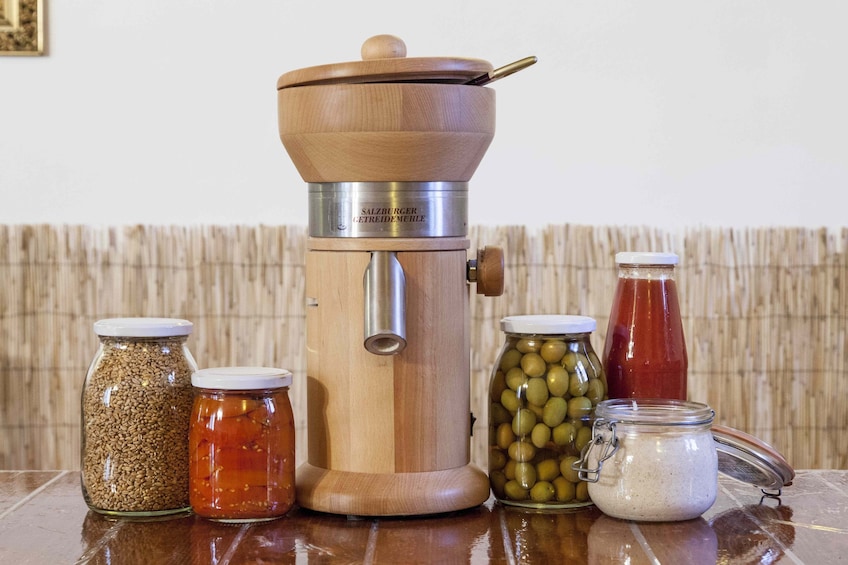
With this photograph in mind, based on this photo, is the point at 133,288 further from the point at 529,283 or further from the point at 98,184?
the point at 529,283

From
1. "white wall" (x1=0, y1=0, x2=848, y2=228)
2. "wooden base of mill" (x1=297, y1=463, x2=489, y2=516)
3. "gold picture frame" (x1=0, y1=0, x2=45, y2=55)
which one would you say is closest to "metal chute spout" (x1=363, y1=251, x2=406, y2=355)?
"wooden base of mill" (x1=297, y1=463, x2=489, y2=516)

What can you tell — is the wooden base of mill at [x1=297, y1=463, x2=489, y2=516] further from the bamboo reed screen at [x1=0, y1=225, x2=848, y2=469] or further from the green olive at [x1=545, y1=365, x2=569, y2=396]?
the bamboo reed screen at [x1=0, y1=225, x2=848, y2=469]

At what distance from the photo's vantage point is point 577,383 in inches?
38.6

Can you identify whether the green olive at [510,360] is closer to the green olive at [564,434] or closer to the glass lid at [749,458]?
the green olive at [564,434]

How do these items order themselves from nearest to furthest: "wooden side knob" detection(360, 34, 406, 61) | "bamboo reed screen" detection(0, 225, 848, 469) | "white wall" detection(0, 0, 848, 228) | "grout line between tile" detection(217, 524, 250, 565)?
1. "grout line between tile" detection(217, 524, 250, 565)
2. "wooden side knob" detection(360, 34, 406, 61)
3. "bamboo reed screen" detection(0, 225, 848, 469)
4. "white wall" detection(0, 0, 848, 228)

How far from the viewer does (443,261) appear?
0.98 m

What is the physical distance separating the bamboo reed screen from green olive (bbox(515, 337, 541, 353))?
4.44 ft

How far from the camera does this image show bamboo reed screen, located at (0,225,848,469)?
7.75 feet

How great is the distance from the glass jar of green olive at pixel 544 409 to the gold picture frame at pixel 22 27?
1.85 metres

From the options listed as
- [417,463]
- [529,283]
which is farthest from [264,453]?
[529,283]

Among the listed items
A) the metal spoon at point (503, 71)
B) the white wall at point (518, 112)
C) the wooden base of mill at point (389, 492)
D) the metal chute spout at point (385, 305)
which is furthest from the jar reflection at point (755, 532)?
the white wall at point (518, 112)

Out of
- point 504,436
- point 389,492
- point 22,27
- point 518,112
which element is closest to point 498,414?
point 504,436

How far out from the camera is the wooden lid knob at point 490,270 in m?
1.01

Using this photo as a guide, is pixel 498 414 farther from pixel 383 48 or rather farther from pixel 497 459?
pixel 383 48
